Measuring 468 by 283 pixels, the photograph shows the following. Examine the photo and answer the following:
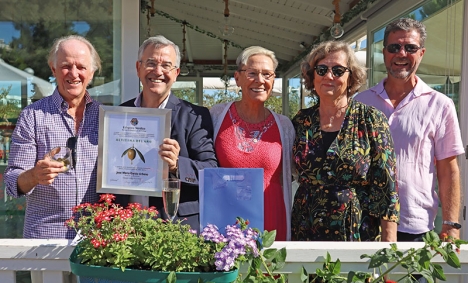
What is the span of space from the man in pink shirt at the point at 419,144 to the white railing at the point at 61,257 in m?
0.71

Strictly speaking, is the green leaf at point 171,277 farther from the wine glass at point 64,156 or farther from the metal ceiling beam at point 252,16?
the metal ceiling beam at point 252,16

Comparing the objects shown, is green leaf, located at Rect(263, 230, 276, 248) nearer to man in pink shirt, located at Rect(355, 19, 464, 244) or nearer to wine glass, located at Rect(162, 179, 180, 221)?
wine glass, located at Rect(162, 179, 180, 221)

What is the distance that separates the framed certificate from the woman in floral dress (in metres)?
0.65

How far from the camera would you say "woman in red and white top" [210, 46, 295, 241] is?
2160 millimetres

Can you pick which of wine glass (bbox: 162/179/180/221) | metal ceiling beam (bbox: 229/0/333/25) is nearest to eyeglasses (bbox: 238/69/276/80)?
wine glass (bbox: 162/179/180/221)

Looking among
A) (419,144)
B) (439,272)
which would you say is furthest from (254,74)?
(439,272)

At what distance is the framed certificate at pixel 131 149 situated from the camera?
1.74 metres

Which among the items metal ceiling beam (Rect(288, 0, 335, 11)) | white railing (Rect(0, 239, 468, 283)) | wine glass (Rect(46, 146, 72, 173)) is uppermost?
metal ceiling beam (Rect(288, 0, 335, 11))

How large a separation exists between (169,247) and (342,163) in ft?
3.21

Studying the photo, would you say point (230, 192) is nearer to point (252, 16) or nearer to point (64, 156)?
point (64, 156)

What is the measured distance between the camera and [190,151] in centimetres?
202

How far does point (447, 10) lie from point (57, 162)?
3.33m

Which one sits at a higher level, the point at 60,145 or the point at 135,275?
the point at 60,145

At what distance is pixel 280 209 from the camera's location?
2.21m
